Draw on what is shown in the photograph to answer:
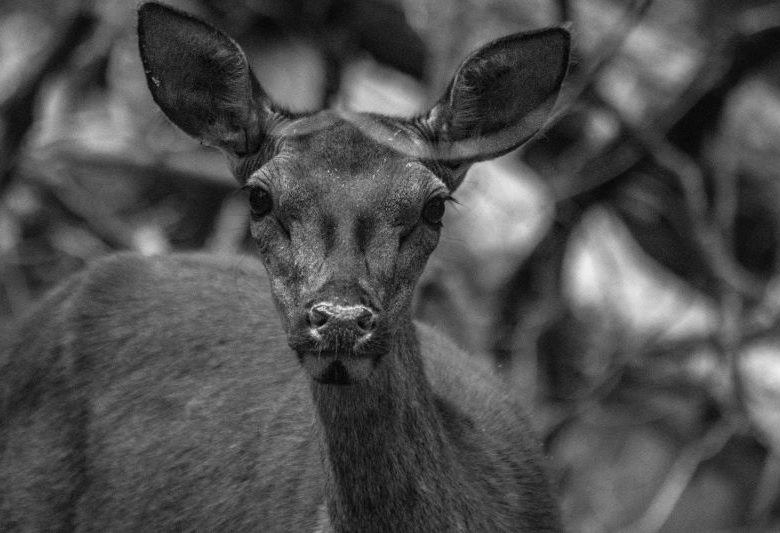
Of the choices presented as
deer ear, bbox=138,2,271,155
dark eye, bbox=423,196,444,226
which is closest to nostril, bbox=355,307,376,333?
dark eye, bbox=423,196,444,226

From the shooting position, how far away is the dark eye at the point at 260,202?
A: 13.6ft

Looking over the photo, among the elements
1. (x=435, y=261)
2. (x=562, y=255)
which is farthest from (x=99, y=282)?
(x=562, y=255)

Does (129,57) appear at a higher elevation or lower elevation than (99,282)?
higher

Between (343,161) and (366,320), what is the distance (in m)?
0.56

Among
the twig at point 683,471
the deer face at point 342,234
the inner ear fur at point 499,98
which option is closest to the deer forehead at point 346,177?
the deer face at point 342,234

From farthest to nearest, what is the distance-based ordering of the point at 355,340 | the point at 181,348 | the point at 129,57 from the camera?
the point at 129,57, the point at 181,348, the point at 355,340

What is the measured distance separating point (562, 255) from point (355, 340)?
180 inches

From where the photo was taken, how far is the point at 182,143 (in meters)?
9.41

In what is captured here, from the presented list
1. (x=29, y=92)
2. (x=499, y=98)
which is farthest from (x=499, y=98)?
(x=29, y=92)

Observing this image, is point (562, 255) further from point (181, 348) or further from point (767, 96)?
point (181, 348)

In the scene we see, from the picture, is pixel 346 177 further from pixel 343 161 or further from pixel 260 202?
pixel 260 202

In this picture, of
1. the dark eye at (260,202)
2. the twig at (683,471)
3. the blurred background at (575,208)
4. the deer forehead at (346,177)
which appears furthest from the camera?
the blurred background at (575,208)

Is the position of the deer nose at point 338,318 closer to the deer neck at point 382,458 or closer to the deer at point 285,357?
the deer at point 285,357

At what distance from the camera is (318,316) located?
12.3ft
